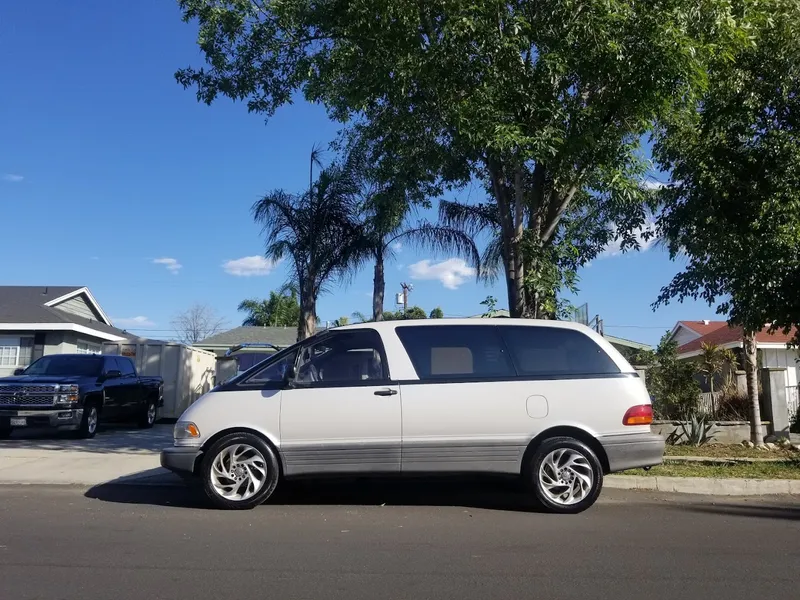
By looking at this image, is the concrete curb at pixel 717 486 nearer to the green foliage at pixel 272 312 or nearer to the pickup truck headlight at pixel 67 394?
the pickup truck headlight at pixel 67 394

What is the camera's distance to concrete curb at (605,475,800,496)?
27.8 ft

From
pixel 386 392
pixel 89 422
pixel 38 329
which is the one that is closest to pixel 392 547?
pixel 386 392

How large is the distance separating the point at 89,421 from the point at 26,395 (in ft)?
4.08

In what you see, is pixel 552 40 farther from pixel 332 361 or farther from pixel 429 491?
pixel 429 491

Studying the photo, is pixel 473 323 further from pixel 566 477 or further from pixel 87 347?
pixel 87 347

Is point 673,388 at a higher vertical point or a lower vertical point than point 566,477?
higher

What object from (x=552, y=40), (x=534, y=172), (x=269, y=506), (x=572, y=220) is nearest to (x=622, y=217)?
(x=572, y=220)

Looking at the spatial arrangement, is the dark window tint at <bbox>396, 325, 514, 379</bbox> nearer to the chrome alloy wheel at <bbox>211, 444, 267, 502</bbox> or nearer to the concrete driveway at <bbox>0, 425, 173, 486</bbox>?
the chrome alloy wheel at <bbox>211, 444, 267, 502</bbox>

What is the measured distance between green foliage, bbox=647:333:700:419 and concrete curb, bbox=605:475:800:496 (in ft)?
18.3

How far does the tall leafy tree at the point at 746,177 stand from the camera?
399 inches

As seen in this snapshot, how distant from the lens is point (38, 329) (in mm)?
21156

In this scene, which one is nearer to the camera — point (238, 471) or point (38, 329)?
point (238, 471)

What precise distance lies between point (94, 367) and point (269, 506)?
340 inches

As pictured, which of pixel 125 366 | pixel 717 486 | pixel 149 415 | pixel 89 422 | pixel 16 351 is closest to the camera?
pixel 717 486
